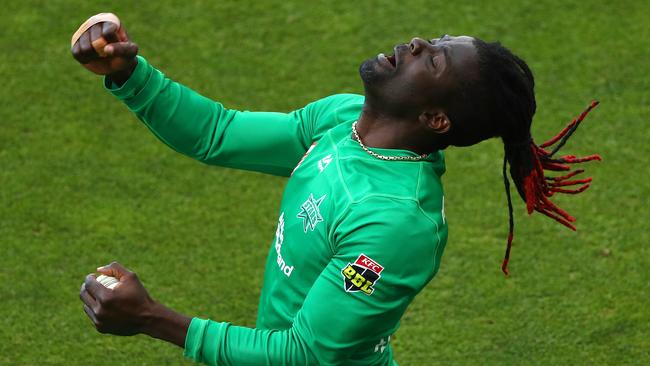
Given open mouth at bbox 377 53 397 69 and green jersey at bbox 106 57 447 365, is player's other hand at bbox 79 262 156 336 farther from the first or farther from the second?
open mouth at bbox 377 53 397 69

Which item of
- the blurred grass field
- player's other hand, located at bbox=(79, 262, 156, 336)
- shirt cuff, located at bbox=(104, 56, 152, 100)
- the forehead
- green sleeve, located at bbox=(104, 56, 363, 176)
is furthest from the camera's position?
the blurred grass field

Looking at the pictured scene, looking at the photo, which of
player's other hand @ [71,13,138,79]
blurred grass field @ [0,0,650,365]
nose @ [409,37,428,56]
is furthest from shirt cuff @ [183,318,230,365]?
blurred grass field @ [0,0,650,365]

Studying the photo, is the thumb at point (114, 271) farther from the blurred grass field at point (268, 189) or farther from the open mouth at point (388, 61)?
the blurred grass field at point (268, 189)

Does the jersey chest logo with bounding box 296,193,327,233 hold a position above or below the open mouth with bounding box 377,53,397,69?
below

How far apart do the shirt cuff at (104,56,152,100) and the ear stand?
88cm

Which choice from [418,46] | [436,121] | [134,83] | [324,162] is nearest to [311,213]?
[324,162]

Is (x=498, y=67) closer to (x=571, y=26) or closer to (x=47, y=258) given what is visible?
(x=47, y=258)

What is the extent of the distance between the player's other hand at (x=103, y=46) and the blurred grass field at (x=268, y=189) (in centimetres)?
227

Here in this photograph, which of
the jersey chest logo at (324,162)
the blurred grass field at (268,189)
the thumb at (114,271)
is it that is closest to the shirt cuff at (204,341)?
the thumb at (114,271)

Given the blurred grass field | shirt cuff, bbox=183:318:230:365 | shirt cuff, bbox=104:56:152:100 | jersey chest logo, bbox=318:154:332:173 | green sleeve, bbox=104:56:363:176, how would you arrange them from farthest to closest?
the blurred grass field → green sleeve, bbox=104:56:363:176 → shirt cuff, bbox=104:56:152:100 → jersey chest logo, bbox=318:154:332:173 → shirt cuff, bbox=183:318:230:365

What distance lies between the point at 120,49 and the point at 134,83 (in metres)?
0.20

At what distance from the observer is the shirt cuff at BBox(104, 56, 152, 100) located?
363 centimetres

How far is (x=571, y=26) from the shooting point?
25.5 ft

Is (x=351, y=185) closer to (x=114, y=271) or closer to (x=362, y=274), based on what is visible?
(x=362, y=274)
